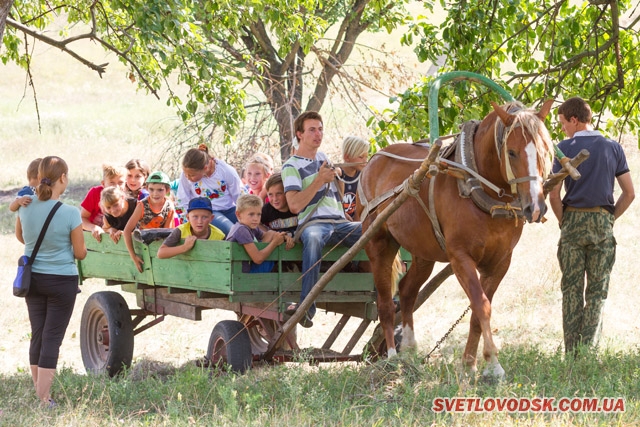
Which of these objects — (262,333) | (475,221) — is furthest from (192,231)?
(475,221)

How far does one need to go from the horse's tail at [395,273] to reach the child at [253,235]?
928 mm

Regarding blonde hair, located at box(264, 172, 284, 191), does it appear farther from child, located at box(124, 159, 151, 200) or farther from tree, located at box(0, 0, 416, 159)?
tree, located at box(0, 0, 416, 159)

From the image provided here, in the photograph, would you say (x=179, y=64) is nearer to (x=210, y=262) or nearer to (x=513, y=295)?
(x=210, y=262)

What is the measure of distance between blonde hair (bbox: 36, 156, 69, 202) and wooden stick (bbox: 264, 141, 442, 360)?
6.03 ft

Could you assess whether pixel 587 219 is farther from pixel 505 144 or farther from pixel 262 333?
pixel 262 333

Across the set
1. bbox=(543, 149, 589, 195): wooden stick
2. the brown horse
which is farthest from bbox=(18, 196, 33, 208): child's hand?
bbox=(543, 149, 589, 195): wooden stick

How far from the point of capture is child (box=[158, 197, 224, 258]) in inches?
259

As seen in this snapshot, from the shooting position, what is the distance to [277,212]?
6895 millimetres

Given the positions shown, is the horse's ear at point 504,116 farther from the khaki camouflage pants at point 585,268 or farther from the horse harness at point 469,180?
the khaki camouflage pants at point 585,268

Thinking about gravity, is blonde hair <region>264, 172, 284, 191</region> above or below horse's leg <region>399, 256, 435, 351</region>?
above

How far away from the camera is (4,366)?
26.8ft

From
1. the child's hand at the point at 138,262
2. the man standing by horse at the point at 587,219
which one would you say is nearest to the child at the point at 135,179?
the child's hand at the point at 138,262

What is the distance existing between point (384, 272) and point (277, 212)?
97cm

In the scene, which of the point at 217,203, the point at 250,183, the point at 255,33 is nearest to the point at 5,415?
the point at 217,203
